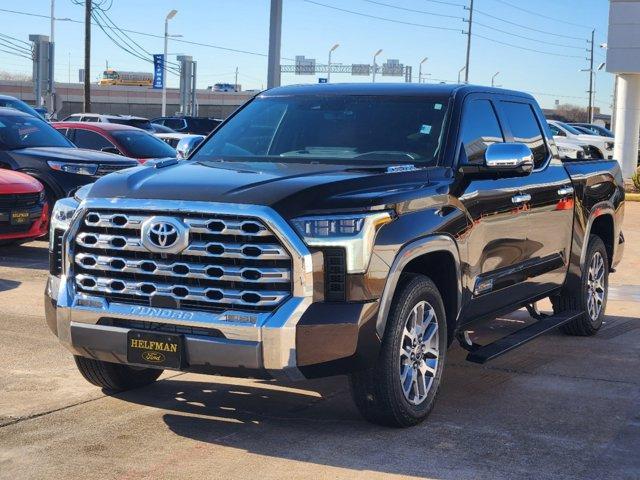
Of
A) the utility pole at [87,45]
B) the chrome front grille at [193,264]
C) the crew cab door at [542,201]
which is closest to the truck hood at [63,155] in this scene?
the crew cab door at [542,201]

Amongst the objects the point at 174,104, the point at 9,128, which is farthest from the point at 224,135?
the point at 174,104

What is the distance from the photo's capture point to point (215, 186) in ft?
17.5

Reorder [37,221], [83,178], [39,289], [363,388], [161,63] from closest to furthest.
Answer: [363,388], [39,289], [37,221], [83,178], [161,63]

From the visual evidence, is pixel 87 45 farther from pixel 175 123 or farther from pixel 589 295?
pixel 589 295

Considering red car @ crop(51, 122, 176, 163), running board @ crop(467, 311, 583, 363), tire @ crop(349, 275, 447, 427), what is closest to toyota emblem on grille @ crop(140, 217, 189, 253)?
tire @ crop(349, 275, 447, 427)

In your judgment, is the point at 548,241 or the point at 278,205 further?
the point at 548,241

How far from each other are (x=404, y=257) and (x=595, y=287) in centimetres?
395

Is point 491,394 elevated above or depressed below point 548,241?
below

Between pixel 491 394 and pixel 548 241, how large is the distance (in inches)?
58.2

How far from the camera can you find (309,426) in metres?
5.78

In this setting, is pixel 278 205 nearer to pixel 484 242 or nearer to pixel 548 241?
pixel 484 242

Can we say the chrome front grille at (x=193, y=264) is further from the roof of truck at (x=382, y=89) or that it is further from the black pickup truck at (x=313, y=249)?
the roof of truck at (x=382, y=89)

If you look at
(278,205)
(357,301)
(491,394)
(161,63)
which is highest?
(161,63)

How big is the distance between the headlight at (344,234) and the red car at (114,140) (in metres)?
11.9
